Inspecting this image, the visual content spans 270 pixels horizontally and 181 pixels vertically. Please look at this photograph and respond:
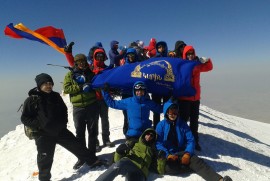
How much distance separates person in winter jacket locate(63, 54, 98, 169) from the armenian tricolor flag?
2286 mm

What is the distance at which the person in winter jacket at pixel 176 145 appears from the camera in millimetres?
6121

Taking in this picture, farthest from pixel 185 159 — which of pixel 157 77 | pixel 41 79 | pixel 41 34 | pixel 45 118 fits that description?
pixel 41 34

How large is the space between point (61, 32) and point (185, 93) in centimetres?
597

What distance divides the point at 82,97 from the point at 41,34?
4.32 m

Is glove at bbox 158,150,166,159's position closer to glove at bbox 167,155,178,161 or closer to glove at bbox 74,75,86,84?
glove at bbox 167,155,178,161

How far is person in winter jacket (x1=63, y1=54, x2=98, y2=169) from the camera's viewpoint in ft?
22.4

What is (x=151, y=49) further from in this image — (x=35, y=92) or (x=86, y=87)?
(x=35, y=92)

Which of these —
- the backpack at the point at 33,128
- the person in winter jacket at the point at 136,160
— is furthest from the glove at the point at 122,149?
the backpack at the point at 33,128

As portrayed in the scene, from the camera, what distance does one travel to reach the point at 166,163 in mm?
6309

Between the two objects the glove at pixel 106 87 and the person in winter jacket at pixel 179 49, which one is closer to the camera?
the glove at pixel 106 87

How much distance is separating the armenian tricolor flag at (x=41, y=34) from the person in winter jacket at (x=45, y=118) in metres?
3.00

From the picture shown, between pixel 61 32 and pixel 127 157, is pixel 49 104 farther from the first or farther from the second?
pixel 61 32

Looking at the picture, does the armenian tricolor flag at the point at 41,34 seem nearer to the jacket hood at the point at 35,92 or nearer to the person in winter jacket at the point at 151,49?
the jacket hood at the point at 35,92

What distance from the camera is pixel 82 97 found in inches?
274
